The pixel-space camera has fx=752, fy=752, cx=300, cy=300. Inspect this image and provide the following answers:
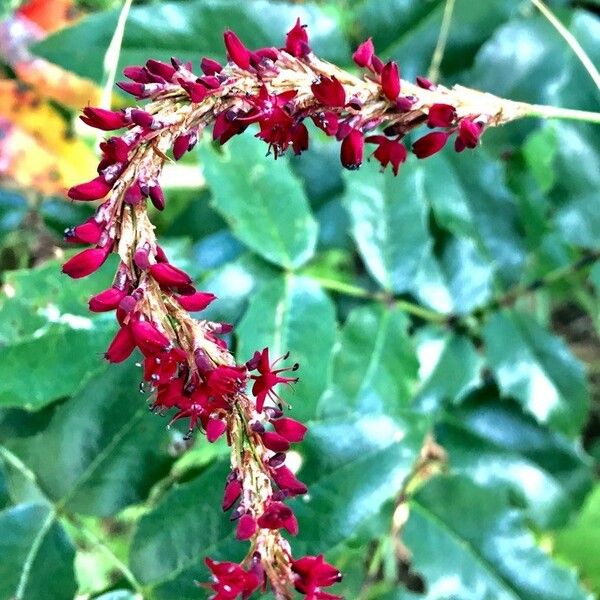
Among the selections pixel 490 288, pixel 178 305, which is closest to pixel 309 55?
pixel 178 305

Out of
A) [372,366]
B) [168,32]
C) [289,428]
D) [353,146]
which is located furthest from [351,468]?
[168,32]

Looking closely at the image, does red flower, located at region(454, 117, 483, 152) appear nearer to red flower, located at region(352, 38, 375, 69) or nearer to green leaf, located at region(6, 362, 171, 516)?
red flower, located at region(352, 38, 375, 69)

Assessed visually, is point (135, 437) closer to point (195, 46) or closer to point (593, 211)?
point (195, 46)

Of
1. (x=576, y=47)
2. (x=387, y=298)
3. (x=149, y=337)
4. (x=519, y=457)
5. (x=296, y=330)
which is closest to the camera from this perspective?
(x=149, y=337)

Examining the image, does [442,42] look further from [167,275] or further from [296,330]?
[167,275]

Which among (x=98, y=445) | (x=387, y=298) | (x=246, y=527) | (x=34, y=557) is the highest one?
(x=387, y=298)

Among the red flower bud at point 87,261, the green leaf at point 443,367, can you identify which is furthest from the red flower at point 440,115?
the green leaf at point 443,367

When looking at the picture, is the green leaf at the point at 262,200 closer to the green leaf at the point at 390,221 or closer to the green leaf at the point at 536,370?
the green leaf at the point at 390,221

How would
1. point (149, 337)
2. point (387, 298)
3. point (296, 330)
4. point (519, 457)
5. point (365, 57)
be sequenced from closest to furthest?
point (149, 337), point (365, 57), point (296, 330), point (387, 298), point (519, 457)
